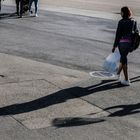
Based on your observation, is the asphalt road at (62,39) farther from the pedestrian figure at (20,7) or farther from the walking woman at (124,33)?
the walking woman at (124,33)

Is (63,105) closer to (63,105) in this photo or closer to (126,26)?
(63,105)

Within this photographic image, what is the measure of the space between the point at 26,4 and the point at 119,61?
1495cm

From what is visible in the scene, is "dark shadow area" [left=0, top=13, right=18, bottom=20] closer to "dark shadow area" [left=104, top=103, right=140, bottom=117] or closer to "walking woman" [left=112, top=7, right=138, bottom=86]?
"walking woman" [left=112, top=7, right=138, bottom=86]

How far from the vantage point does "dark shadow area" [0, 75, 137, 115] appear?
9.06 metres

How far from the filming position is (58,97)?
10.0 meters

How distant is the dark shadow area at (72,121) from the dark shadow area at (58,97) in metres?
0.78

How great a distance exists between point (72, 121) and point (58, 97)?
1.49 meters

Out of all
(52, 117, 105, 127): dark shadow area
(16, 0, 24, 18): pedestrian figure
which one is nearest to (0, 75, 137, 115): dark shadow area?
(52, 117, 105, 127): dark shadow area

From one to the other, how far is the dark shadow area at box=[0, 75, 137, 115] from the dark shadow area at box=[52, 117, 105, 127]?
2.57 ft

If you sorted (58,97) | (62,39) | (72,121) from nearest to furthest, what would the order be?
(72,121), (58,97), (62,39)

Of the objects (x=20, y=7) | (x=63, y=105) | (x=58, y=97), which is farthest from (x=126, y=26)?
(x=20, y=7)

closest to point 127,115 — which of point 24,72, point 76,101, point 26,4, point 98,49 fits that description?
point 76,101

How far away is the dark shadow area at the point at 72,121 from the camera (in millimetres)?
8352

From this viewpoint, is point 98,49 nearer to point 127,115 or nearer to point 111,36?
point 111,36
